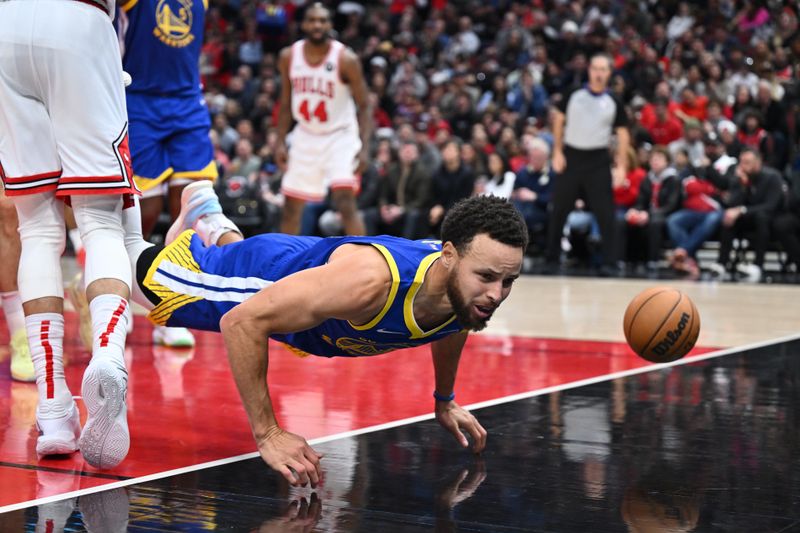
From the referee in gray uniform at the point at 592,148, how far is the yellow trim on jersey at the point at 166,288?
825 cm

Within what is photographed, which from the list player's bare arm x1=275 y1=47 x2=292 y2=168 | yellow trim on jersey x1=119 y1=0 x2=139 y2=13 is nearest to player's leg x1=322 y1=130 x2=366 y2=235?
player's bare arm x1=275 y1=47 x2=292 y2=168

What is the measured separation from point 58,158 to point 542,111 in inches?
507

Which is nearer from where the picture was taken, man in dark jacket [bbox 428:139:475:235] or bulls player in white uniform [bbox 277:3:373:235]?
bulls player in white uniform [bbox 277:3:373:235]

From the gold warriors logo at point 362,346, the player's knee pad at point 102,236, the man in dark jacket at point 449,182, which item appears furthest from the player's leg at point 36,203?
the man in dark jacket at point 449,182

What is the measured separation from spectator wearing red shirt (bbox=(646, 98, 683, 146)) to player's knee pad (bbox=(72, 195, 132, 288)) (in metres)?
11.2

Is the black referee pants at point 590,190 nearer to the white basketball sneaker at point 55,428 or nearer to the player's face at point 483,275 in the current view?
the white basketball sneaker at point 55,428

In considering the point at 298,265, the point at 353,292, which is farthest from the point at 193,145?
the point at 353,292

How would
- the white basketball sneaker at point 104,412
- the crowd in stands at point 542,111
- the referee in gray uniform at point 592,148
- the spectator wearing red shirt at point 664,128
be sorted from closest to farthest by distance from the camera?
the white basketball sneaker at point 104,412, the referee in gray uniform at point 592,148, the crowd in stands at point 542,111, the spectator wearing red shirt at point 664,128

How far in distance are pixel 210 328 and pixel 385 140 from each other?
11361 millimetres

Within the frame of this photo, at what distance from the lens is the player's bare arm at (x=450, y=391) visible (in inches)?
148

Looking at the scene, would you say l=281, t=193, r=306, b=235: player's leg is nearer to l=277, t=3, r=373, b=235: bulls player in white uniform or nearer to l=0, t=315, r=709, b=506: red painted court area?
l=277, t=3, r=373, b=235: bulls player in white uniform

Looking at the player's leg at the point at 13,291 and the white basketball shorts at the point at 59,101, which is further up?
the white basketball shorts at the point at 59,101

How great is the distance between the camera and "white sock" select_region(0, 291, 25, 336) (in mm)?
5059

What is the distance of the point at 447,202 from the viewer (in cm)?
1380
